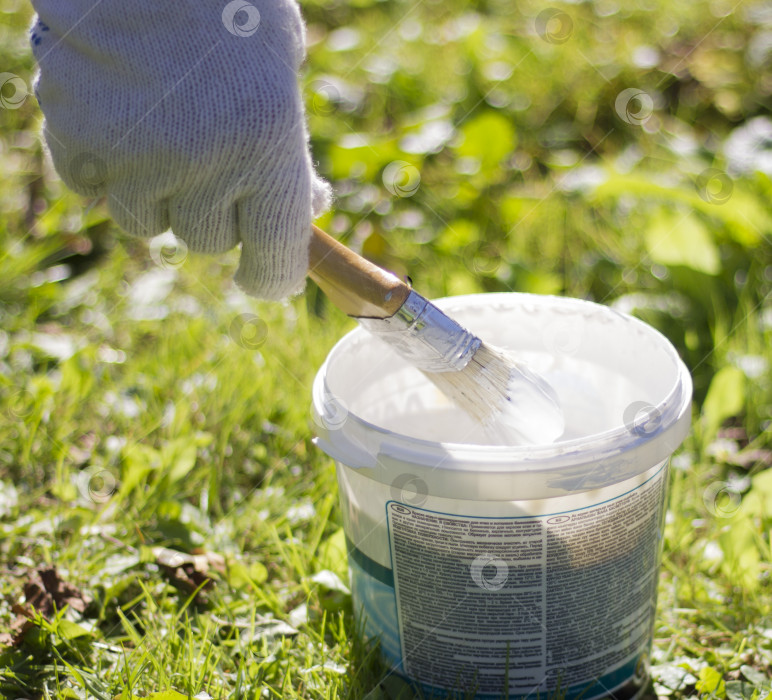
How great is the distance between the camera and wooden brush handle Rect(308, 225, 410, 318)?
2.94 ft

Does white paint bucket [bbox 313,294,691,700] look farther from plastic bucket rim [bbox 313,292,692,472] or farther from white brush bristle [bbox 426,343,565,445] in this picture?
white brush bristle [bbox 426,343,565,445]

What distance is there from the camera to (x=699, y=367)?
1.51m

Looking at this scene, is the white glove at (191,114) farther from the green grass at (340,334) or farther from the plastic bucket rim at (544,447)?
the green grass at (340,334)

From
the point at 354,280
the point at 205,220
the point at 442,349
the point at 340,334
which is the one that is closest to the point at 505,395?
the point at 442,349

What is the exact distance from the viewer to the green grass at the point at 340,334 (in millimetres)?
1026

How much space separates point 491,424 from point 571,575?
0.24 metres

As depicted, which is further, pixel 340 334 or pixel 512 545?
pixel 340 334

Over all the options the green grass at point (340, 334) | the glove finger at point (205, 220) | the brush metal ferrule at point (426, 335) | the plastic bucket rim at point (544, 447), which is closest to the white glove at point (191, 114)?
the glove finger at point (205, 220)

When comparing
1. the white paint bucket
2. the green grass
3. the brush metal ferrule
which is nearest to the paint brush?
the brush metal ferrule

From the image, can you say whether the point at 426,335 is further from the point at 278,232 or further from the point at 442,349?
the point at 278,232

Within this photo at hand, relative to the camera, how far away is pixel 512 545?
2.78 feet

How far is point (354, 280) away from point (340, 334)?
2.26ft

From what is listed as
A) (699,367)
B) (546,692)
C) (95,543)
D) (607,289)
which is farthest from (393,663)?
(607,289)

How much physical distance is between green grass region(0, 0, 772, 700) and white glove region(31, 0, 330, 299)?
1.48 feet
